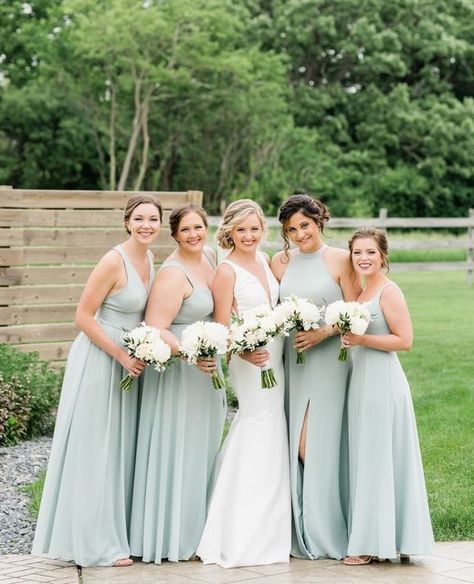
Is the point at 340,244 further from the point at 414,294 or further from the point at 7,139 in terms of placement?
the point at 7,139

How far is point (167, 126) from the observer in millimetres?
45344

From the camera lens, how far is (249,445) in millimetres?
6391

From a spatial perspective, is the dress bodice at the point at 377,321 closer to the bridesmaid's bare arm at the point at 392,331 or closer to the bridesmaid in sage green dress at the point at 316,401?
the bridesmaid's bare arm at the point at 392,331

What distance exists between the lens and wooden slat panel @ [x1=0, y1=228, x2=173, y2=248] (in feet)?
37.1

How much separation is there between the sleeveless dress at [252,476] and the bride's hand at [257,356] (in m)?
0.18

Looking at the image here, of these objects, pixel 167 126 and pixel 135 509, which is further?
pixel 167 126

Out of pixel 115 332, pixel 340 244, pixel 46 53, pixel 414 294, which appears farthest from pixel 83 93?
pixel 115 332

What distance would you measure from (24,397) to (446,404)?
4.11 metres

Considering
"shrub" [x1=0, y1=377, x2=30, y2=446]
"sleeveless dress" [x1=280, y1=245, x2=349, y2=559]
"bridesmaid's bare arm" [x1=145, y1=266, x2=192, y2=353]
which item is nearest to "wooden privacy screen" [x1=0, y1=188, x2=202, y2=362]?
"shrub" [x1=0, y1=377, x2=30, y2=446]

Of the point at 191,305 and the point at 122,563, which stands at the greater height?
the point at 191,305

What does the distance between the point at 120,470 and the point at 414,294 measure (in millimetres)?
17117

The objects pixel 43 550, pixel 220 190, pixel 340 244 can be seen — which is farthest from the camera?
pixel 220 190

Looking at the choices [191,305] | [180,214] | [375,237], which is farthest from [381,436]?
[180,214]

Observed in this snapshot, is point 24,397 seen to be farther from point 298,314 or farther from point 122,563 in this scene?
point 298,314
